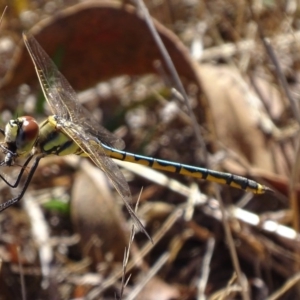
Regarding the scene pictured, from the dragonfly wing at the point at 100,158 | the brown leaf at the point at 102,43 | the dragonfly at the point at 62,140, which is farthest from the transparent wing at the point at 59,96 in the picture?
the brown leaf at the point at 102,43

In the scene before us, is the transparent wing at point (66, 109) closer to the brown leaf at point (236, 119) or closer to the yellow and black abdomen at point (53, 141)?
the yellow and black abdomen at point (53, 141)

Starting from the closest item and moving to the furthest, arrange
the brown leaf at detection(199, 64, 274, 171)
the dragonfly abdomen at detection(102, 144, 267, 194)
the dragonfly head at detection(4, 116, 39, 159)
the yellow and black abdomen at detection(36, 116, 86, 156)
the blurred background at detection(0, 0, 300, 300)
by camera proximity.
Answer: the dragonfly head at detection(4, 116, 39, 159)
the yellow and black abdomen at detection(36, 116, 86, 156)
the dragonfly abdomen at detection(102, 144, 267, 194)
the blurred background at detection(0, 0, 300, 300)
the brown leaf at detection(199, 64, 274, 171)

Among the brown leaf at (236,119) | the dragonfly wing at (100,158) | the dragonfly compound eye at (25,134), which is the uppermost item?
the dragonfly compound eye at (25,134)

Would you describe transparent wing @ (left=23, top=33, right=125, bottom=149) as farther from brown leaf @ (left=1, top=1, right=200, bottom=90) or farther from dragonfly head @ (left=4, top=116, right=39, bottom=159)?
brown leaf @ (left=1, top=1, right=200, bottom=90)

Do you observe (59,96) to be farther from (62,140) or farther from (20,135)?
(20,135)

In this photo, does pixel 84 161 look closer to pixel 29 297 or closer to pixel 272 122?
pixel 29 297

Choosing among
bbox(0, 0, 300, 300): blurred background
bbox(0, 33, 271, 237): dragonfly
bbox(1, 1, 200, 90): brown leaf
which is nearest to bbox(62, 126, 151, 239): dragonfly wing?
bbox(0, 33, 271, 237): dragonfly

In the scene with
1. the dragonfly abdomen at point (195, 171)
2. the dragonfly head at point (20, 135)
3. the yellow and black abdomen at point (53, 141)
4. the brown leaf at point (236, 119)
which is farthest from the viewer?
the brown leaf at point (236, 119)
